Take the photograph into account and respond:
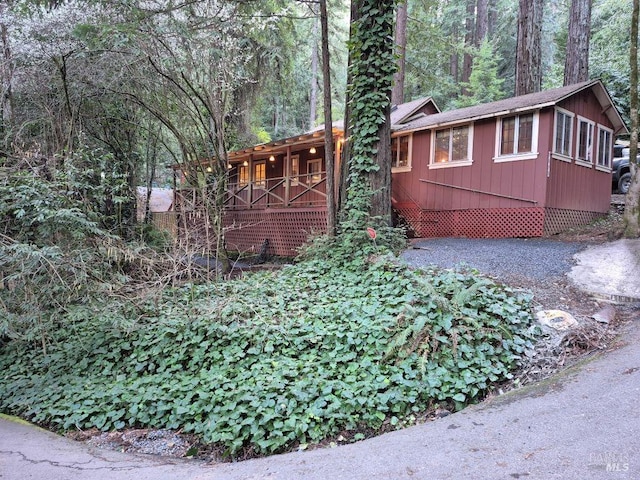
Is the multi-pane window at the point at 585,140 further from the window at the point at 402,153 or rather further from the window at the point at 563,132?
the window at the point at 402,153

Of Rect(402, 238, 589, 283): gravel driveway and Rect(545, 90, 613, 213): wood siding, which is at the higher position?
Rect(545, 90, 613, 213): wood siding

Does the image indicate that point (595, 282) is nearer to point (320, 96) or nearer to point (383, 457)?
point (383, 457)

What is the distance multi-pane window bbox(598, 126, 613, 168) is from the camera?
11.7 m

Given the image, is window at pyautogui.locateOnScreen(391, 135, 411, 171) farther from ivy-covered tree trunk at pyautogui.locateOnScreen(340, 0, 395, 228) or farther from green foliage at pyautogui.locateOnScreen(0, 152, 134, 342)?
green foliage at pyautogui.locateOnScreen(0, 152, 134, 342)

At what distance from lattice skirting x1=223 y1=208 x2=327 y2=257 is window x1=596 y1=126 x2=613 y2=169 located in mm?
8511

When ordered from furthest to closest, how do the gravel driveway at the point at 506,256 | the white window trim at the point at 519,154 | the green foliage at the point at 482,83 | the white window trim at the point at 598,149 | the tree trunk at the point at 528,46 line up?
the green foliage at the point at 482,83 < the tree trunk at the point at 528,46 < the white window trim at the point at 598,149 < the white window trim at the point at 519,154 < the gravel driveway at the point at 506,256

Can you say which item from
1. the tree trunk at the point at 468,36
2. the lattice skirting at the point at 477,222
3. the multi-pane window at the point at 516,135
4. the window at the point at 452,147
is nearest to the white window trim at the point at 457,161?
the window at the point at 452,147

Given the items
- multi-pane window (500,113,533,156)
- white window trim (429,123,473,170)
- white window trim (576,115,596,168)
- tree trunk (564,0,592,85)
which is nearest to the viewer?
multi-pane window (500,113,533,156)

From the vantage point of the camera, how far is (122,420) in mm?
3730

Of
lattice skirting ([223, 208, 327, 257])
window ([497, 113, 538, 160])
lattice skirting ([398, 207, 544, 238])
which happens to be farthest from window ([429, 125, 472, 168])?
lattice skirting ([223, 208, 327, 257])

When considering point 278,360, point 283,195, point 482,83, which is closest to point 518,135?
point 283,195

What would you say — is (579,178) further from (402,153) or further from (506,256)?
(506,256)

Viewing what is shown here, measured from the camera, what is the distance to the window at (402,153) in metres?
12.4

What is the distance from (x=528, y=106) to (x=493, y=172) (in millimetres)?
1751
